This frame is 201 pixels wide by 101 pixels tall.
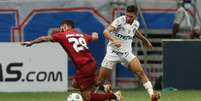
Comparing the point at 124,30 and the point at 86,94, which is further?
the point at 124,30

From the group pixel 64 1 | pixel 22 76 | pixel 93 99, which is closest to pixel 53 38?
pixel 93 99

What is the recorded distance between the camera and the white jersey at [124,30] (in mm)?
16141

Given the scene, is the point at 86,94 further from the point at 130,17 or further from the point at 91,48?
the point at 91,48

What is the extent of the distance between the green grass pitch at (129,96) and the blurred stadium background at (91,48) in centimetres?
33

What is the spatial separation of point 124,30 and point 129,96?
331cm

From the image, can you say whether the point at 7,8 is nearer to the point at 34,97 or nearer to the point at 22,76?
the point at 22,76

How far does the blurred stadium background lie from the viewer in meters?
20.5

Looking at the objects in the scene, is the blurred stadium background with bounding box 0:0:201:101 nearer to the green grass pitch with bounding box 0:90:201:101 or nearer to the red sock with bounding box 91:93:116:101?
the green grass pitch with bounding box 0:90:201:101

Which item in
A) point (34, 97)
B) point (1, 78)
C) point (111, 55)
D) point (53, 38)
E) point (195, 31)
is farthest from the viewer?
point (195, 31)

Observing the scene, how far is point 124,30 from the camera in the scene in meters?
16.2

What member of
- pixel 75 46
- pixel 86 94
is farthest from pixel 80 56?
pixel 86 94

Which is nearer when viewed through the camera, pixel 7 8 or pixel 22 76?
pixel 22 76

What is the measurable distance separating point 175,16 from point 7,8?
→ 443 centimetres

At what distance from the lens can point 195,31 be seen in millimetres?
21906
